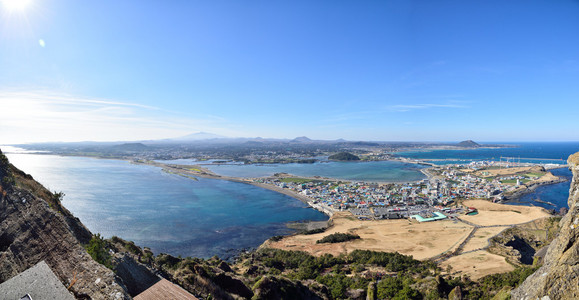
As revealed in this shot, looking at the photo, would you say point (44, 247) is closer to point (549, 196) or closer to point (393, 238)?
point (393, 238)

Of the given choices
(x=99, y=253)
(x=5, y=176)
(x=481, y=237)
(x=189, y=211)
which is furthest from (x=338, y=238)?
(x=189, y=211)

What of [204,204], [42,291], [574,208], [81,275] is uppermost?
[574,208]

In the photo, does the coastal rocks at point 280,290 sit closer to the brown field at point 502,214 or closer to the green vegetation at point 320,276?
the green vegetation at point 320,276

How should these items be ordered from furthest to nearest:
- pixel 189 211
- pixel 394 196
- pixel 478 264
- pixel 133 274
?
pixel 394 196
pixel 189 211
pixel 478 264
pixel 133 274

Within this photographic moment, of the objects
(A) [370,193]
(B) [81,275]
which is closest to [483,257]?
(B) [81,275]

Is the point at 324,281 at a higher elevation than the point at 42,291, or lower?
lower

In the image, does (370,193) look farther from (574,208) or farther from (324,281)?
(574,208)

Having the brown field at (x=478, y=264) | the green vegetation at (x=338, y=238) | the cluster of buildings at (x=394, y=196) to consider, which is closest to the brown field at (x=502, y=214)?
the cluster of buildings at (x=394, y=196)
